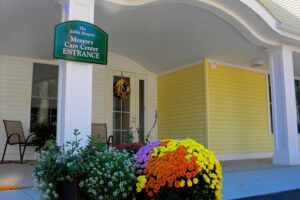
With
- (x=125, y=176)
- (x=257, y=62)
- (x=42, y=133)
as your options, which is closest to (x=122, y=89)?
(x=42, y=133)

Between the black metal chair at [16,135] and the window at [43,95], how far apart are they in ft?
1.27

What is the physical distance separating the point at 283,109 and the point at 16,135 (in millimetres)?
5260

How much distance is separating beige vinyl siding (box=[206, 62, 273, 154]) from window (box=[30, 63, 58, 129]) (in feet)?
11.1

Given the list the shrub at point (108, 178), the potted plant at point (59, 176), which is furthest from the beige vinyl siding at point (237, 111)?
the potted plant at point (59, 176)

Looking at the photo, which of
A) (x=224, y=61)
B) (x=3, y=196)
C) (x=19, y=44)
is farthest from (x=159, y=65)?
(x=3, y=196)

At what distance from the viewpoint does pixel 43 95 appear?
22.7ft

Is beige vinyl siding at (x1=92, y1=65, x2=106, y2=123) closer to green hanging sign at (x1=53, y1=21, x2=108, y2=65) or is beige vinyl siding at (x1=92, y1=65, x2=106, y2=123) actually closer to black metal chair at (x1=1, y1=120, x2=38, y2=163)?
black metal chair at (x1=1, y1=120, x2=38, y2=163)

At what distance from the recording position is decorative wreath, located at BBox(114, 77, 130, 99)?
765cm

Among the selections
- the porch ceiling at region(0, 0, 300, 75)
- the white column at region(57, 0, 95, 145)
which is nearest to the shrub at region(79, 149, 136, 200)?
the white column at region(57, 0, 95, 145)

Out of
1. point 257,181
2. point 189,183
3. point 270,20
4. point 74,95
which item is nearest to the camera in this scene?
point 189,183

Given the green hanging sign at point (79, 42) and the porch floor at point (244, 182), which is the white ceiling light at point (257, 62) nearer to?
the porch floor at point (244, 182)

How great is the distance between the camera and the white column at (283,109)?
250 inches

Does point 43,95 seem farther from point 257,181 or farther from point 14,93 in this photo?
point 257,181

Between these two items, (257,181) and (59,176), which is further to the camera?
(257,181)
